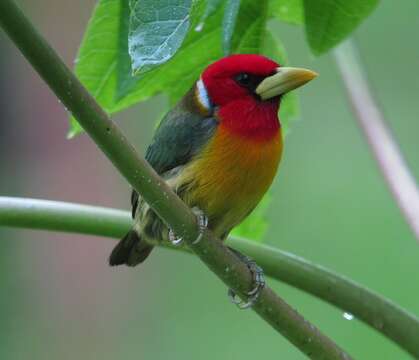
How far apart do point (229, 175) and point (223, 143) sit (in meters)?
0.07

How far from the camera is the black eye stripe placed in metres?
1.92

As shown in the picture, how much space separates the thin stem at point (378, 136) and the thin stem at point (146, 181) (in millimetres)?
311

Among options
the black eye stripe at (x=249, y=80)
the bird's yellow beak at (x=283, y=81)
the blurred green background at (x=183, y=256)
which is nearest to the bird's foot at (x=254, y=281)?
the bird's yellow beak at (x=283, y=81)

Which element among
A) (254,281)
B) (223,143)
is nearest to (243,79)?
(223,143)

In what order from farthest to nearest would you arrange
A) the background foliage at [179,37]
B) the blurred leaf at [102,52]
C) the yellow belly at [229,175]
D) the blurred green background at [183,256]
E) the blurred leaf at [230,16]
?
the blurred green background at [183,256], the yellow belly at [229,175], the blurred leaf at [102,52], the blurred leaf at [230,16], the background foliage at [179,37]

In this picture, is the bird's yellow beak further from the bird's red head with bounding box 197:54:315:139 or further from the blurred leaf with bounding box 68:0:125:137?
the blurred leaf with bounding box 68:0:125:137

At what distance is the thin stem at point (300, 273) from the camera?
142 centimetres

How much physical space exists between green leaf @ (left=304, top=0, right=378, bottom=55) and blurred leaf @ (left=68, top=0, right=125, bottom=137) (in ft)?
0.97

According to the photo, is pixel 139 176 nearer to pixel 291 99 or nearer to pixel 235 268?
pixel 235 268

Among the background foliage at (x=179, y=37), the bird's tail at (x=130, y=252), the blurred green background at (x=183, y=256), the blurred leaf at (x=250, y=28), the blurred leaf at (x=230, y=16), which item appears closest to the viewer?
the background foliage at (x=179, y=37)

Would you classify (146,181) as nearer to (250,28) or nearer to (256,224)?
(250,28)

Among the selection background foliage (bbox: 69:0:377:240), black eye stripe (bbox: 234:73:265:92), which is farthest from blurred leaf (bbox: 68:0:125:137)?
black eye stripe (bbox: 234:73:265:92)

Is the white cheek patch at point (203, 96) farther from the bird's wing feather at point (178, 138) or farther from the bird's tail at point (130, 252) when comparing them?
the bird's tail at point (130, 252)

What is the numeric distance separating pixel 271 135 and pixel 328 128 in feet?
7.80
